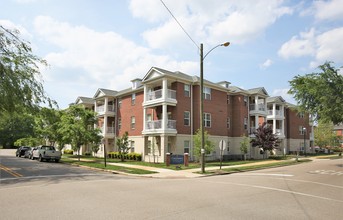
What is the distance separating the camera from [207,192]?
11781mm

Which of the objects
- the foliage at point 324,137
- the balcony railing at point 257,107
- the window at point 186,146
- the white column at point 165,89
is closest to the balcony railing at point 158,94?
the white column at point 165,89

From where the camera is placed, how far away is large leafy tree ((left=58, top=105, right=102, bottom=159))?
33188 mm

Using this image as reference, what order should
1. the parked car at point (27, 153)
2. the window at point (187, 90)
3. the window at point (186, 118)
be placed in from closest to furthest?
the window at point (186, 118) < the window at point (187, 90) < the parked car at point (27, 153)

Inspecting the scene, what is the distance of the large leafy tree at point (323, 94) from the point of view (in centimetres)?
2778

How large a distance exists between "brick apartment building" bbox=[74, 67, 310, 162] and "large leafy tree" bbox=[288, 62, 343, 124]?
2.95m

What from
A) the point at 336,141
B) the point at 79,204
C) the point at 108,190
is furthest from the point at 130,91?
the point at 336,141

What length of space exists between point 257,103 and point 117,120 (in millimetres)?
18758

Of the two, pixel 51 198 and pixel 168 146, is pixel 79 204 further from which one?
pixel 168 146

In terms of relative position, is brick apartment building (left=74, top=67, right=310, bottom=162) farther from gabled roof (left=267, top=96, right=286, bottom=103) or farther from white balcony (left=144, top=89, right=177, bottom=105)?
gabled roof (left=267, top=96, right=286, bottom=103)

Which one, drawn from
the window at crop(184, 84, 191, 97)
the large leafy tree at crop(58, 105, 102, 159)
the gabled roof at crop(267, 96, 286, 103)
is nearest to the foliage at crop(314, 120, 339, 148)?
the gabled roof at crop(267, 96, 286, 103)

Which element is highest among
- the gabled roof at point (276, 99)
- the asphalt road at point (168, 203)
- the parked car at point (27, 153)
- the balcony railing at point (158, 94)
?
the gabled roof at point (276, 99)

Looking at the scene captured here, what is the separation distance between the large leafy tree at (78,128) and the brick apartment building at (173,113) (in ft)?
11.9

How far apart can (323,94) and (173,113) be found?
14.7 meters

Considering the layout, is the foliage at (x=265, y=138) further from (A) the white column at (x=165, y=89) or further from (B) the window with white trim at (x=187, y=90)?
(A) the white column at (x=165, y=89)
